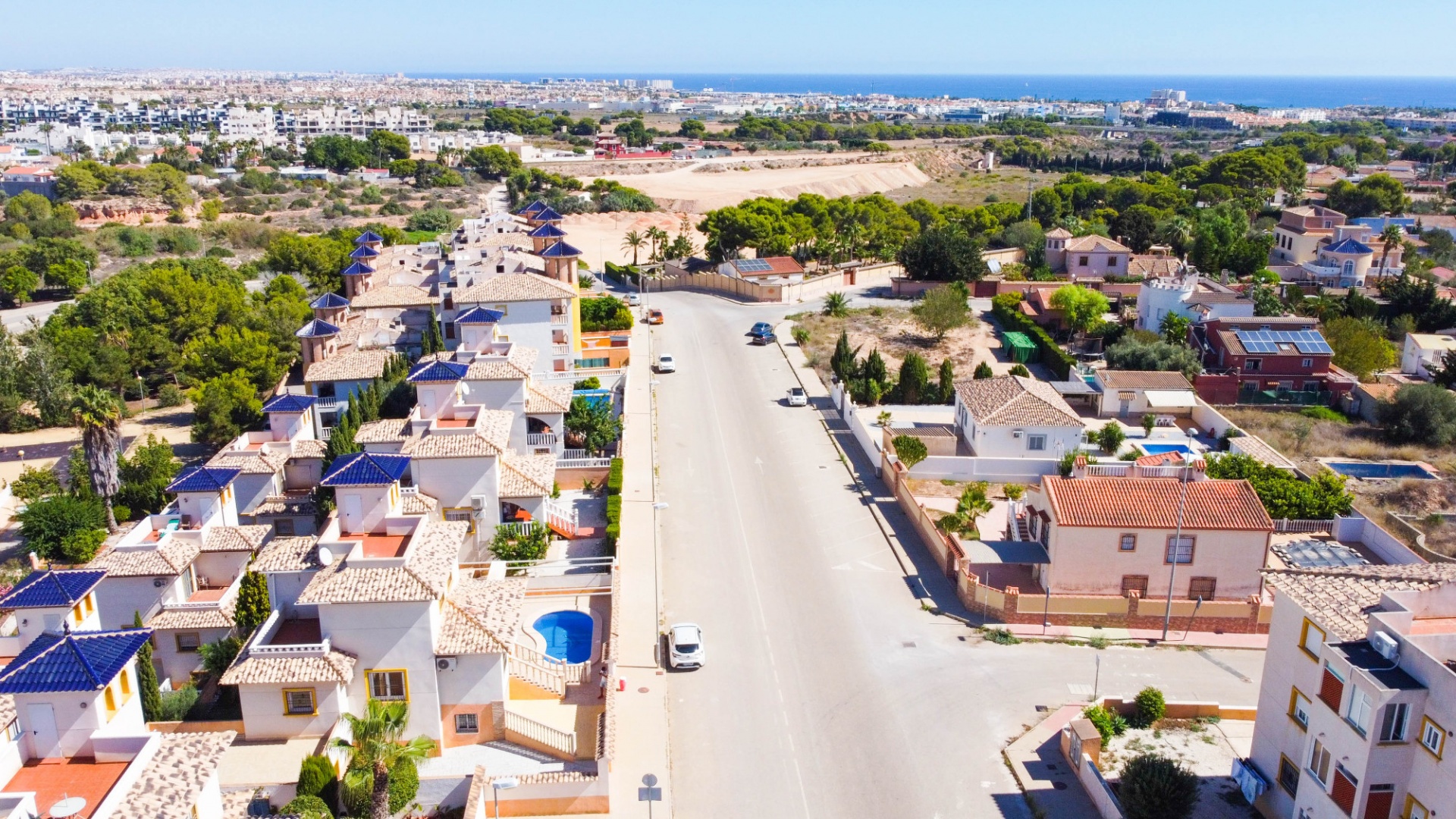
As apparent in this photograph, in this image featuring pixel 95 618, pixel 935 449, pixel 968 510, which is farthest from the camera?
pixel 935 449

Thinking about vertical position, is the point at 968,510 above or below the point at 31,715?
below

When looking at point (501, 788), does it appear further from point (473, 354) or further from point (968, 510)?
point (473, 354)

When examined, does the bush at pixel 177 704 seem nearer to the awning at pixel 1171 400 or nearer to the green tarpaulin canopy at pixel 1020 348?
the awning at pixel 1171 400

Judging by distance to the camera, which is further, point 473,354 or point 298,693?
point 473,354

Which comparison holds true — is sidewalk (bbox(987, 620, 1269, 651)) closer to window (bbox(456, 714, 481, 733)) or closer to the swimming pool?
the swimming pool

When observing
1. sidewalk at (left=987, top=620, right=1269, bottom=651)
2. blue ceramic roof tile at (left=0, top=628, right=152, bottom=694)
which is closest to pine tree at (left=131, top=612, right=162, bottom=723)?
blue ceramic roof tile at (left=0, top=628, right=152, bottom=694)

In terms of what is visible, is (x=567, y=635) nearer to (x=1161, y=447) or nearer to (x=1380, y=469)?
(x=1161, y=447)

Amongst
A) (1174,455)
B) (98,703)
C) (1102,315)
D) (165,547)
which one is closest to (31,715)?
(98,703)
